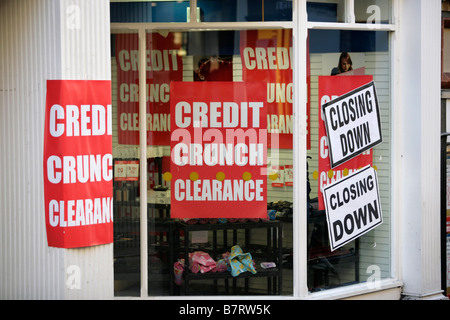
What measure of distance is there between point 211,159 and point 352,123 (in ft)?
5.29

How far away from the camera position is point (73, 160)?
558 centimetres

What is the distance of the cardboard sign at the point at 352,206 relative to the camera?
7.73m

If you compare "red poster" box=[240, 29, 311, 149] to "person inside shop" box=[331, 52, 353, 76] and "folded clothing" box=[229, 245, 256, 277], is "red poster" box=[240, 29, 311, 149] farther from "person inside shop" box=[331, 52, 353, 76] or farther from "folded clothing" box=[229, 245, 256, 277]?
"folded clothing" box=[229, 245, 256, 277]

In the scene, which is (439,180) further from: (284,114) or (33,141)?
(33,141)

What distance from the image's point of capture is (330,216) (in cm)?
771

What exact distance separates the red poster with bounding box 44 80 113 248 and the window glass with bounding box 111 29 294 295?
5.52 feet

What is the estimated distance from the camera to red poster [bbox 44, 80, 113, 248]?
5.54 metres

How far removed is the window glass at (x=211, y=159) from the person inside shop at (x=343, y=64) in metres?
0.57

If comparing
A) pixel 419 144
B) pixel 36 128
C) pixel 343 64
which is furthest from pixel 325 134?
pixel 36 128

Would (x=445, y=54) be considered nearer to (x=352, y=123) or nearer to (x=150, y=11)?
(x=352, y=123)

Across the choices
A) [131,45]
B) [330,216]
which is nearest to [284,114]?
[330,216]

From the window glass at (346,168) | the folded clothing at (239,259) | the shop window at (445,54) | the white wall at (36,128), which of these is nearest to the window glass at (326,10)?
the window glass at (346,168)

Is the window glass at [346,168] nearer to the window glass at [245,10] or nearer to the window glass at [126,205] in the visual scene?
the window glass at [245,10]
